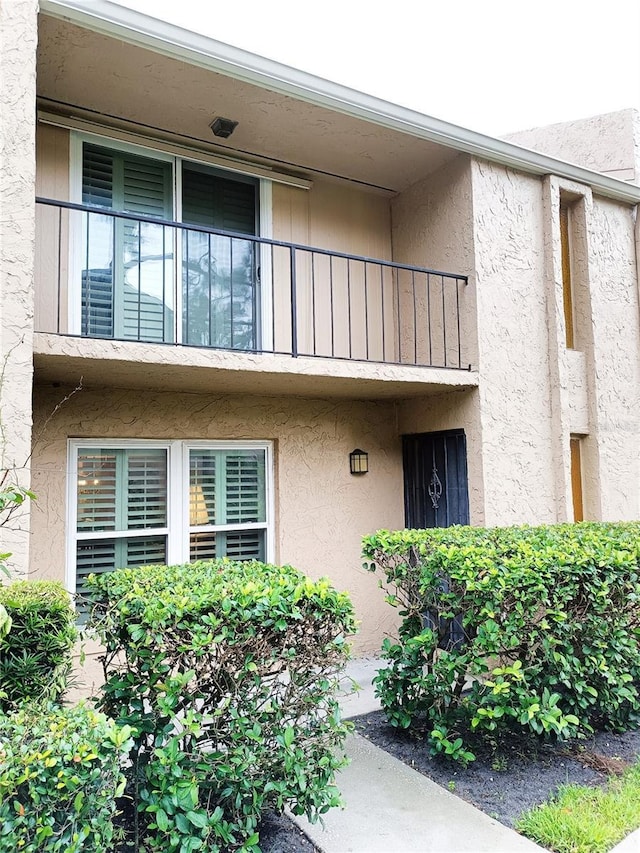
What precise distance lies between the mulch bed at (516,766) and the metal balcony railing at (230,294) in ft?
11.1

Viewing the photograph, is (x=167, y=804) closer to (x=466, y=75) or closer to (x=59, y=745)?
(x=59, y=745)

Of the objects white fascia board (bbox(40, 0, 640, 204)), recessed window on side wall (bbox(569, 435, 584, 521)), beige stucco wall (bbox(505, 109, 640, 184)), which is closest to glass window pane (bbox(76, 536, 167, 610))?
white fascia board (bbox(40, 0, 640, 204))

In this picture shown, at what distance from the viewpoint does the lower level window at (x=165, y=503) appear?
5.65m

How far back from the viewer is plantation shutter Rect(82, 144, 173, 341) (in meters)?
5.86

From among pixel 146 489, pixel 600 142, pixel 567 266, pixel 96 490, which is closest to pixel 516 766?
pixel 146 489

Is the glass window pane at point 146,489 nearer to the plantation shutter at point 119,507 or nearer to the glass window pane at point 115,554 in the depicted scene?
the plantation shutter at point 119,507

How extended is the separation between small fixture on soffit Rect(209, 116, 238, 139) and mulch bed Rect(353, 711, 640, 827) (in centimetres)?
577

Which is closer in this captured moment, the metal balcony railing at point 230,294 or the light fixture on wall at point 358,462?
the metal balcony railing at point 230,294

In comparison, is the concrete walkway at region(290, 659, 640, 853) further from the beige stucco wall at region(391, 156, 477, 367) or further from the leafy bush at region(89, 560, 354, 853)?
the beige stucco wall at region(391, 156, 477, 367)

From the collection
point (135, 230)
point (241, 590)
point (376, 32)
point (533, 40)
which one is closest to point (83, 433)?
point (135, 230)

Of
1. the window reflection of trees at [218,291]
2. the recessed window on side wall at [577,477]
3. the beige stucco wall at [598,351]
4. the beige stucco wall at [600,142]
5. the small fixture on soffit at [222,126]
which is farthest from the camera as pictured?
the beige stucco wall at [600,142]

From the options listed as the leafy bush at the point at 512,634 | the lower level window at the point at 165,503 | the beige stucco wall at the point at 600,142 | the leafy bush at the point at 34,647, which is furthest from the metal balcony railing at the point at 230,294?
the beige stucco wall at the point at 600,142

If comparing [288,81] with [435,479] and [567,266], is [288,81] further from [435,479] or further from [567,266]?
[435,479]

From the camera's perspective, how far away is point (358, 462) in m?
7.03
